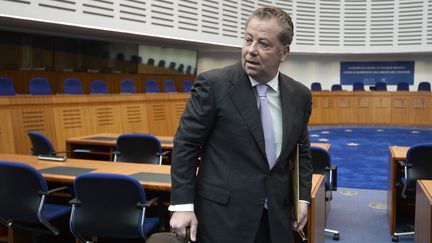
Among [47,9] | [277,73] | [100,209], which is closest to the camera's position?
[277,73]

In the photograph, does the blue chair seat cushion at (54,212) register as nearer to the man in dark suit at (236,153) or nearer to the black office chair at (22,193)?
the black office chair at (22,193)

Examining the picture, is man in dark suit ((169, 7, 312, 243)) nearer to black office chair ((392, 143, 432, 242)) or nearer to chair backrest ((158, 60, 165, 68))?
black office chair ((392, 143, 432, 242))

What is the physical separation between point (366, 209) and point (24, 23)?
7.26 metres

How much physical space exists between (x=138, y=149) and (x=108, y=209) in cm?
174

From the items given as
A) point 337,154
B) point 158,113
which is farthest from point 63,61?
point 337,154

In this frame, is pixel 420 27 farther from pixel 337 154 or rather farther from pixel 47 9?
pixel 47 9

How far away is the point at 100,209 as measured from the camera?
2.71 metres

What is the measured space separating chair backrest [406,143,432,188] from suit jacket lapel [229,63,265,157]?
2.72 m

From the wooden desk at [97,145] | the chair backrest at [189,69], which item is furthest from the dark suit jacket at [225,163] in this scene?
the chair backrest at [189,69]

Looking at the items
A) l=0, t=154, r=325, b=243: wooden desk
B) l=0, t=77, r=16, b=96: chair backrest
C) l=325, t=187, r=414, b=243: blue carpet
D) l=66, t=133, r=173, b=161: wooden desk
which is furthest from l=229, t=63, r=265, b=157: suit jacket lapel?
l=0, t=77, r=16, b=96: chair backrest

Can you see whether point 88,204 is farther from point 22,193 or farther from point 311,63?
point 311,63

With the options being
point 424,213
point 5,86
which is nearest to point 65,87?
point 5,86

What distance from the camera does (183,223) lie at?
4.91 ft

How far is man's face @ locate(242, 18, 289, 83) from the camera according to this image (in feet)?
5.05
